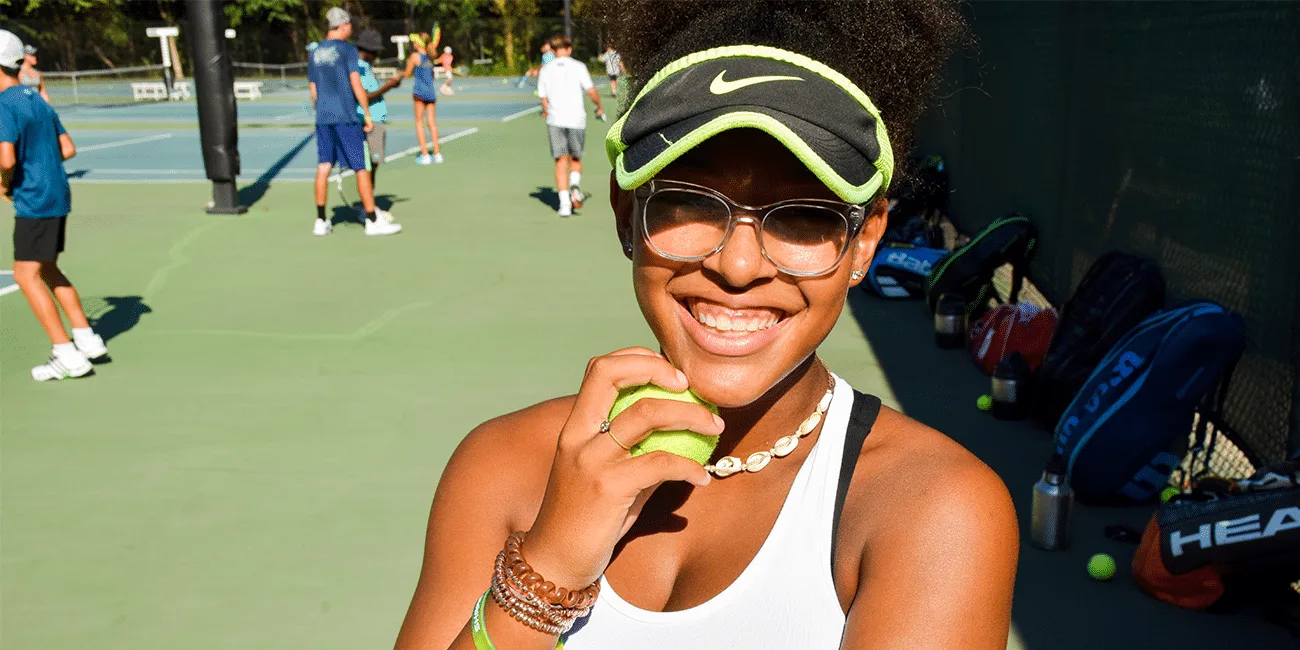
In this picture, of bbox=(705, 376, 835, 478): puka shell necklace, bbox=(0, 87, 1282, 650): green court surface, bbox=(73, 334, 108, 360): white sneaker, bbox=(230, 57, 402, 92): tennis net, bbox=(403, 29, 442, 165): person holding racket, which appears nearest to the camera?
bbox=(705, 376, 835, 478): puka shell necklace

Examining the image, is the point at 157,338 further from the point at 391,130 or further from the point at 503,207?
the point at 391,130

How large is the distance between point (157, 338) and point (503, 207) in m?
6.76

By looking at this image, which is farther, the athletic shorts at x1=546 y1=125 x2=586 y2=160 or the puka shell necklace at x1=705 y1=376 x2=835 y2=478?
the athletic shorts at x1=546 y1=125 x2=586 y2=160

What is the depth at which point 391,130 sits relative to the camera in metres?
26.5

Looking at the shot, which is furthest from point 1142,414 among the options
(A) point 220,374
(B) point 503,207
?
(B) point 503,207

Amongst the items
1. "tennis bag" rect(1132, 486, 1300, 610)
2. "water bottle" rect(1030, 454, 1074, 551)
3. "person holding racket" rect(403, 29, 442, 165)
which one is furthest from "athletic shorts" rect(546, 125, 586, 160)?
"tennis bag" rect(1132, 486, 1300, 610)

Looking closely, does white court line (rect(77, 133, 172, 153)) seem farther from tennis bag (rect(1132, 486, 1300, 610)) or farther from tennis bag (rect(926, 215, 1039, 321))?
tennis bag (rect(1132, 486, 1300, 610))

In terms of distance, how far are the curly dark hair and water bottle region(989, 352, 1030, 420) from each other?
471cm

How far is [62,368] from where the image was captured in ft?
25.2

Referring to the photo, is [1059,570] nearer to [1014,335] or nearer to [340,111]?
[1014,335]

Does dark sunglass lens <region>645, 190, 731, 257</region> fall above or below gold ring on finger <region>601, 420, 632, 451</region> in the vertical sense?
above

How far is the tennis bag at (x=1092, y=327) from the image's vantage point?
6375 millimetres

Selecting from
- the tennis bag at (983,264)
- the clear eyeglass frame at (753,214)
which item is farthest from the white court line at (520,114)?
the clear eyeglass frame at (753,214)

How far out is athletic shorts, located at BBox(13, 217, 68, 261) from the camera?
7504mm
